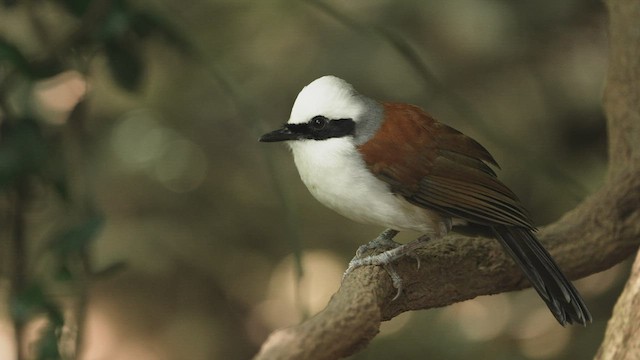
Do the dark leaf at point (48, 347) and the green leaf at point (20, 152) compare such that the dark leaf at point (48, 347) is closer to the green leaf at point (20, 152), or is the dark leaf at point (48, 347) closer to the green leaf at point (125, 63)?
the green leaf at point (20, 152)

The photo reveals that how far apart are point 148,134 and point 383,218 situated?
7.07 feet

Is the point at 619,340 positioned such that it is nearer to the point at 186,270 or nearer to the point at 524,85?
the point at 524,85

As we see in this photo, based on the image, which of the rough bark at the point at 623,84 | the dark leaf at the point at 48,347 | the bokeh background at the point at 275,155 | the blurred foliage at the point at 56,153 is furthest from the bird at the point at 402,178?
the bokeh background at the point at 275,155

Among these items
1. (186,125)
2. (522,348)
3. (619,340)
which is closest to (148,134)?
(186,125)

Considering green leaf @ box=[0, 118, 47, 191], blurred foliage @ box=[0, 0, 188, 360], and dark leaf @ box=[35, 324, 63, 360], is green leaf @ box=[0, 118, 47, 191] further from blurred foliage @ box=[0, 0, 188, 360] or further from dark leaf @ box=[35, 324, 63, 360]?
dark leaf @ box=[35, 324, 63, 360]

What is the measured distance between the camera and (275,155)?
362 cm

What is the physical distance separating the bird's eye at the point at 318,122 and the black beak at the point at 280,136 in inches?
1.3

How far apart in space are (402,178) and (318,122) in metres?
0.20

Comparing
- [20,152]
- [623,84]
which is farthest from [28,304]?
[623,84]

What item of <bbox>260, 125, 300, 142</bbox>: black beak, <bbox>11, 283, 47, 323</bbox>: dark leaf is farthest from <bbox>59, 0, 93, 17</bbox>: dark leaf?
<bbox>260, 125, 300, 142</bbox>: black beak

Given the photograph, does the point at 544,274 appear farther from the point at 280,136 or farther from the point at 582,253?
the point at 280,136

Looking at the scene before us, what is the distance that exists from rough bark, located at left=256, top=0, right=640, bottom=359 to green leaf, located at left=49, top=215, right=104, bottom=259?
21.8 inches

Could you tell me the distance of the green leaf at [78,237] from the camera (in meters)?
2.04

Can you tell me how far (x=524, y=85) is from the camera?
3.58 m
